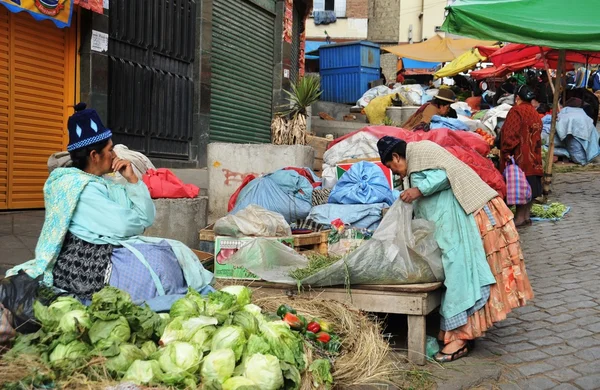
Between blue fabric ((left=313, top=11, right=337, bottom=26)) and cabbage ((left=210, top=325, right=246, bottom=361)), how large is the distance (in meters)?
32.1

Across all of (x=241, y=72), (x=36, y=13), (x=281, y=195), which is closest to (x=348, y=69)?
(x=241, y=72)

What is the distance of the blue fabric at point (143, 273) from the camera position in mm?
3500

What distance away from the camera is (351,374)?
3.27m

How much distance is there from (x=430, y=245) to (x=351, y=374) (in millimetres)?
1434

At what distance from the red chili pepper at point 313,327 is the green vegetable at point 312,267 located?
0.75m

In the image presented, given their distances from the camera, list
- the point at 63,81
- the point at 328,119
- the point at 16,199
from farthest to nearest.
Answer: the point at 328,119
the point at 63,81
the point at 16,199

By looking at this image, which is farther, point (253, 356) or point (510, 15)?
point (510, 15)

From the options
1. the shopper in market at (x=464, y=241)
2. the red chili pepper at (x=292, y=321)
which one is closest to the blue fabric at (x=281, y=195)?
the shopper in market at (x=464, y=241)

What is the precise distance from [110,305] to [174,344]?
435mm

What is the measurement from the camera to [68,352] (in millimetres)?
2748

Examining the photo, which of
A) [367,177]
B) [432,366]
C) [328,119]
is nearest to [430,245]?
[432,366]

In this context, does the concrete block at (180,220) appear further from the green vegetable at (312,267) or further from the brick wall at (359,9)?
the brick wall at (359,9)

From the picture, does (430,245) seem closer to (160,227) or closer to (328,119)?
(160,227)

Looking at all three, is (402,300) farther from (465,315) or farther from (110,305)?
(110,305)
